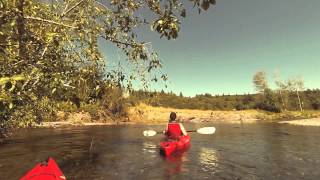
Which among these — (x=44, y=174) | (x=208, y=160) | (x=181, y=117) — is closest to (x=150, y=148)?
(x=208, y=160)

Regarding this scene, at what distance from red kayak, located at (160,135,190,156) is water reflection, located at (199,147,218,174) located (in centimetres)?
131

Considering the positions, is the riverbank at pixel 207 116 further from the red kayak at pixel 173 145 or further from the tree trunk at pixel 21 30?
the tree trunk at pixel 21 30

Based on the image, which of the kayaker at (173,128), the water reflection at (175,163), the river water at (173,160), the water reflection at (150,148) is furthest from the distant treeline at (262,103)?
the water reflection at (175,163)

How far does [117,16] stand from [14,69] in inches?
104

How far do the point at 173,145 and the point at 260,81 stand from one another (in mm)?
68965

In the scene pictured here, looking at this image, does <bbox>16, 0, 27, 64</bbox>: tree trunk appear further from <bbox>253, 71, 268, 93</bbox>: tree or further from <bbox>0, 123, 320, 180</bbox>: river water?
<bbox>253, 71, 268, 93</bbox>: tree

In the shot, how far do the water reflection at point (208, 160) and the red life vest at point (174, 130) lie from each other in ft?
6.75

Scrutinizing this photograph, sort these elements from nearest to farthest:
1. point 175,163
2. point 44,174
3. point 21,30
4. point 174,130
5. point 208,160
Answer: point 21,30 → point 44,174 → point 175,163 → point 208,160 → point 174,130

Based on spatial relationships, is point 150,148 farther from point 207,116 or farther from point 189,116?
point 207,116

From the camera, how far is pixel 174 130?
918 inches

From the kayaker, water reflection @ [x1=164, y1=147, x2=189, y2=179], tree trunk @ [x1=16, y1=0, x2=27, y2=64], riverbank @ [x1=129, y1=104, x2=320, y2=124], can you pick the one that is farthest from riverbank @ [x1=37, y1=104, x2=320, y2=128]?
tree trunk @ [x1=16, y1=0, x2=27, y2=64]

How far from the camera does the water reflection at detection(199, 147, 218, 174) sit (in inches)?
682

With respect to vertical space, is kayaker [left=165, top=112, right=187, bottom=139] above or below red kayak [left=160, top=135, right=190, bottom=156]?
above

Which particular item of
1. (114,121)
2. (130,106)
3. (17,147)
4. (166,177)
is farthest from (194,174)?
(130,106)
